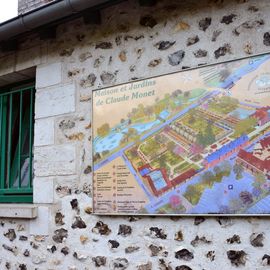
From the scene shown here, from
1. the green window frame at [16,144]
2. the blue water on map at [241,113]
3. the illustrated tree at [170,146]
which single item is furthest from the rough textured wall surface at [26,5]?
the blue water on map at [241,113]

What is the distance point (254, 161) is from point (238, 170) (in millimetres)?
126

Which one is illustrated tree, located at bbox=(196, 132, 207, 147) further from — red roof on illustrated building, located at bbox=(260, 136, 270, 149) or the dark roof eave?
the dark roof eave

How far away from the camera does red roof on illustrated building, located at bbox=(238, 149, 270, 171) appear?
2627 millimetres

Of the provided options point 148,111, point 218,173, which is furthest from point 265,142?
point 148,111

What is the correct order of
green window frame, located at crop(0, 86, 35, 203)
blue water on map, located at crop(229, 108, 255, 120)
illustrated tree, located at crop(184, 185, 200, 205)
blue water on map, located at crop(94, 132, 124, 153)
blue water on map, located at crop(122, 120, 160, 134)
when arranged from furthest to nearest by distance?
green window frame, located at crop(0, 86, 35, 203) → blue water on map, located at crop(94, 132, 124, 153) → blue water on map, located at crop(122, 120, 160, 134) → illustrated tree, located at crop(184, 185, 200, 205) → blue water on map, located at crop(229, 108, 255, 120)

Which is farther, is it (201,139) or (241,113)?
(201,139)

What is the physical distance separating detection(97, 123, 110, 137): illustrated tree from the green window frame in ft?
3.56

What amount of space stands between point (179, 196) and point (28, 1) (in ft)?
11.1

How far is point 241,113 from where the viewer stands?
2768mm

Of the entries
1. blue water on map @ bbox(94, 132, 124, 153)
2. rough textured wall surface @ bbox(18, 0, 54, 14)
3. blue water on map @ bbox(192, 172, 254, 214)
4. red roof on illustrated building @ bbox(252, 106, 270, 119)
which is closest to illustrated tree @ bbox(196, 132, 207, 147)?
blue water on map @ bbox(192, 172, 254, 214)

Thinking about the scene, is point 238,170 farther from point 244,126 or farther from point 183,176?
point 183,176

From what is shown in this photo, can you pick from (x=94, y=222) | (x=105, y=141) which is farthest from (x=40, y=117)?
(x=94, y=222)

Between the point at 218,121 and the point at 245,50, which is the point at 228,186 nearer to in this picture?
the point at 218,121

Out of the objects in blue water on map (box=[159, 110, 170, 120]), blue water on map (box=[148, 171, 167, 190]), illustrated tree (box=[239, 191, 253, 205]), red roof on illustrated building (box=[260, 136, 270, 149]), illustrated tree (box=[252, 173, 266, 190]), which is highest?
blue water on map (box=[159, 110, 170, 120])
